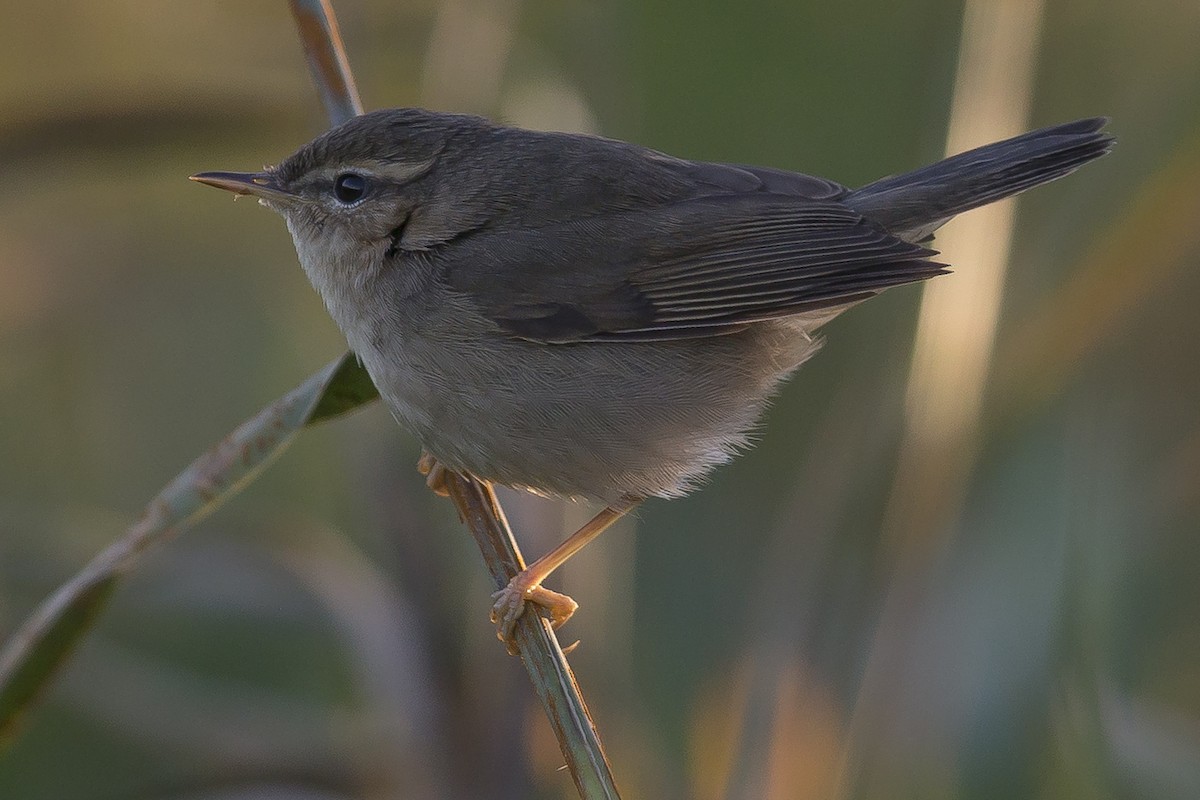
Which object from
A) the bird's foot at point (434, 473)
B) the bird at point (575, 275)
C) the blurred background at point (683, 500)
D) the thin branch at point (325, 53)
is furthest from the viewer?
the bird's foot at point (434, 473)

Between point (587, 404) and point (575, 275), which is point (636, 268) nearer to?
point (575, 275)

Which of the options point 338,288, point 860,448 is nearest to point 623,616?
point 860,448

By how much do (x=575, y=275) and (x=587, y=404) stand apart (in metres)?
0.34

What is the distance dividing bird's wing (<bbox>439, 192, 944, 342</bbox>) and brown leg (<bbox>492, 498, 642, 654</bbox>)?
502 mm

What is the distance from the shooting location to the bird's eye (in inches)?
128

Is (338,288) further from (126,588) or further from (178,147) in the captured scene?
(126,588)

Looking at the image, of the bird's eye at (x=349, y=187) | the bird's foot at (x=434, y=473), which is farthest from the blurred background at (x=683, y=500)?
the bird's eye at (x=349, y=187)

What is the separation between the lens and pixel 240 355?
4871mm

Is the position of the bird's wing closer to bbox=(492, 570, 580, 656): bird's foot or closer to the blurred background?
the blurred background

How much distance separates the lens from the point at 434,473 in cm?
338

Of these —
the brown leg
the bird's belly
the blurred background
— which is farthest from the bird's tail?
the brown leg

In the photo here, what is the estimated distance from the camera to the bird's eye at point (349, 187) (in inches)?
128

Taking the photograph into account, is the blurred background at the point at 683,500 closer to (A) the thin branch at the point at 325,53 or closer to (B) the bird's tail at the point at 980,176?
(B) the bird's tail at the point at 980,176

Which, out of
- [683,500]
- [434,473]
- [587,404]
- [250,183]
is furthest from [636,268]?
[683,500]
